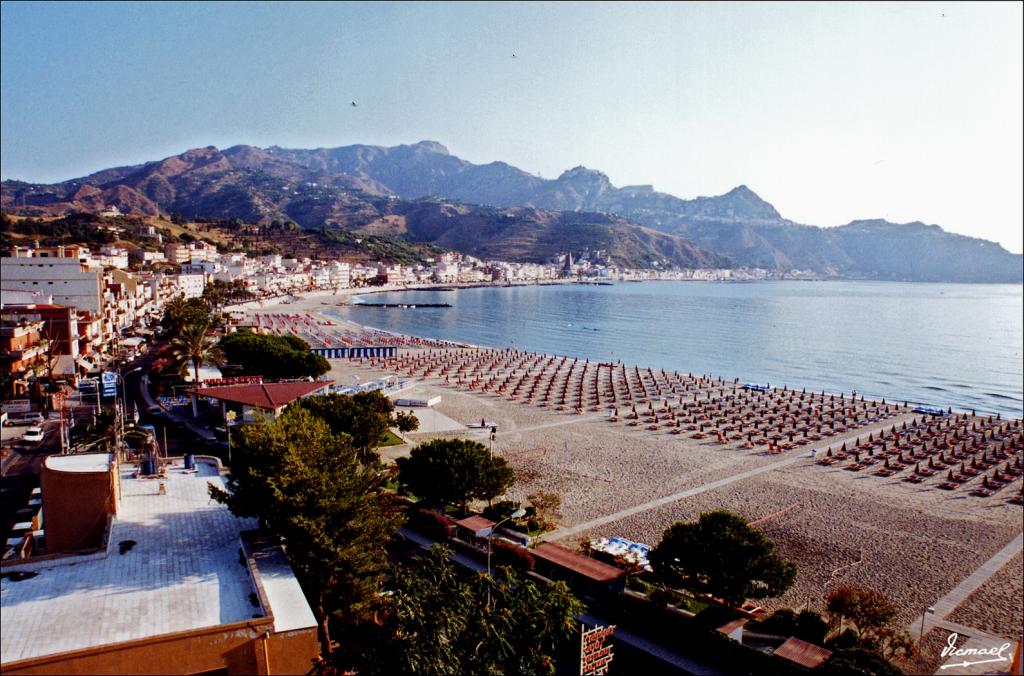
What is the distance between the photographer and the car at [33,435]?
70.0 ft

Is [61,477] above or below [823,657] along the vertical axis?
above

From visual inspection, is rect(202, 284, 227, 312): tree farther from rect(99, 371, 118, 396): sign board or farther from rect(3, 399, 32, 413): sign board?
rect(99, 371, 118, 396): sign board

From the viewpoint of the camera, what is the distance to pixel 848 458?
80.8 feet

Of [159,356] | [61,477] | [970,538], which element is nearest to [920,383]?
[970,538]

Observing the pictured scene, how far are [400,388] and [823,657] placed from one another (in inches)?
1025

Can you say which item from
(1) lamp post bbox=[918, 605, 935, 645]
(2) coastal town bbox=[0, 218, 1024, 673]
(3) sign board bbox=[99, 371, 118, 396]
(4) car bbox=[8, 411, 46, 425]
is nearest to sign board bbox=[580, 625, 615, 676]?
(2) coastal town bbox=[0, 218, 1024, 673]

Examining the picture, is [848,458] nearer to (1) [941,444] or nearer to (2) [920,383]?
(1) [941,444]

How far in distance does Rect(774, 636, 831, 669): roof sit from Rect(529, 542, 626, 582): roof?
2.83m

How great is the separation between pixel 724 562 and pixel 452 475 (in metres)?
6.31

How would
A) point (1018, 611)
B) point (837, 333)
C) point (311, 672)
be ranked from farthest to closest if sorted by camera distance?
1. point (837, 333)
2. point (1018, 611)
3. point (311, 672)

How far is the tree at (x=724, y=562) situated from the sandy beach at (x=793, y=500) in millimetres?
1888

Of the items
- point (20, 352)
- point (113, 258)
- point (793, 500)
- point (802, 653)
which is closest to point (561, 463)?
point (793, 500)

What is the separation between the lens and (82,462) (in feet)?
38.5

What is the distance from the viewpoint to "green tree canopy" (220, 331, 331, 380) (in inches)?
1189
